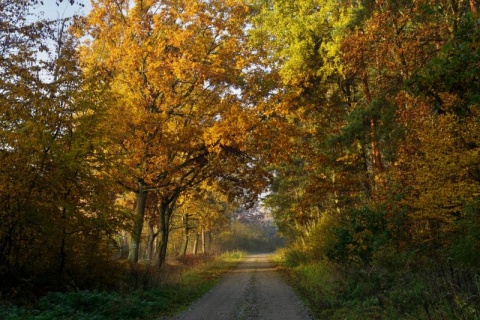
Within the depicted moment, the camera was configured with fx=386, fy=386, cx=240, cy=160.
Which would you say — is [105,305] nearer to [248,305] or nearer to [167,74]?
[248,305]

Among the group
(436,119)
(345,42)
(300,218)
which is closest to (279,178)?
(300,218)

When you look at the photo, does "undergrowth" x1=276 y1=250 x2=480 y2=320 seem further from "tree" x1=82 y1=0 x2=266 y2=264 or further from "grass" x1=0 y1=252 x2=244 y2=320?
"tree" x1=82 y1=0 x2=266 y2=264

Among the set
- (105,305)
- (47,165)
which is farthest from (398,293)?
(47,165)

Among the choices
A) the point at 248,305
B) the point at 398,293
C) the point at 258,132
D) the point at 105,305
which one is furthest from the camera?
the point at 258,132

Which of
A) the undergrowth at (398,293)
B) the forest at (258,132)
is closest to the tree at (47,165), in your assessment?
the forest at (258,132)

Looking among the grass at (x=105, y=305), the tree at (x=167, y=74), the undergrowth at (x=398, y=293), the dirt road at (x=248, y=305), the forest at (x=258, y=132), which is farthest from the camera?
the tree at (x=167, y=74)

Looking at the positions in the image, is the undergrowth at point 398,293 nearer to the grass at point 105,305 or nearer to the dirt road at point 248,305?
the dirt road at point 248,305

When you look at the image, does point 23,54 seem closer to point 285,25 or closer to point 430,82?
point 430,82

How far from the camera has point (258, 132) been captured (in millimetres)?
16016

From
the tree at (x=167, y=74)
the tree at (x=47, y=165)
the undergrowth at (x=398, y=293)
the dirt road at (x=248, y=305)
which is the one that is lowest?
the dirt road at (x=248, y=305)

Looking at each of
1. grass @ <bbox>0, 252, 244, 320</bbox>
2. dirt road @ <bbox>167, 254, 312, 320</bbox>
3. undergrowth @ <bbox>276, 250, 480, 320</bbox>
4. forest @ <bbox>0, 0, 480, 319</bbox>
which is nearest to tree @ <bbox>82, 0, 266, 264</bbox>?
forest @ <bbox>0, 0, 480, 319</bbox>

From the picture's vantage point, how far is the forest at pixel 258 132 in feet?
33.2

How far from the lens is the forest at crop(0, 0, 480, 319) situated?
10133 mm

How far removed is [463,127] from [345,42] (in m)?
7.11
